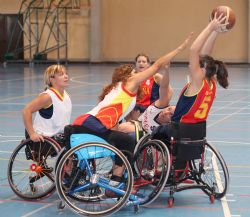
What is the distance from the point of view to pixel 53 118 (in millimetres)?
5590

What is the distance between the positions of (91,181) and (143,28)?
21906 mm

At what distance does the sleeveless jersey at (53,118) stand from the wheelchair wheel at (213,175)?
1.13 metres

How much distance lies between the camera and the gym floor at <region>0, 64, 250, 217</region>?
205 inches

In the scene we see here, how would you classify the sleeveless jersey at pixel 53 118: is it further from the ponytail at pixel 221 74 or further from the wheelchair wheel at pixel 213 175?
the ponytail at pixel 221 74

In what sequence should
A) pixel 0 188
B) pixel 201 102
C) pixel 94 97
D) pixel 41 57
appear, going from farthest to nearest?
1. pixel 41 57
2. pixel 94 97
3. pixel 0 188
4. pixel 201 102

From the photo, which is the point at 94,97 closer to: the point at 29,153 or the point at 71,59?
the point at 29,153

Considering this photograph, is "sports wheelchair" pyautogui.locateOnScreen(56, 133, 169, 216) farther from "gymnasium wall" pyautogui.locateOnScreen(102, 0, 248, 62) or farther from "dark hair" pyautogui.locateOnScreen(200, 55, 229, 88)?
"gymnasium wall" pyautogui.locateOnScreen(102, 0, 248, 62)

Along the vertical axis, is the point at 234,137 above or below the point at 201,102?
below

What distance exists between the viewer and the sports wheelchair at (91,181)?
486 centimetres

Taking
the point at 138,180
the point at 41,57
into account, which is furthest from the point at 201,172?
the point at 41,57

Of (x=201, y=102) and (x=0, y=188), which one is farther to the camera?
(x=0, y=188)

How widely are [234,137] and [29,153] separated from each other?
3939 mm

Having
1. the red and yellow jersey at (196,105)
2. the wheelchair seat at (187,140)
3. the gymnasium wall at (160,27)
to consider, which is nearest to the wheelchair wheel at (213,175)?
the wheelchair seat at (187,140)

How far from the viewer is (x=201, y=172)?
213 inches
